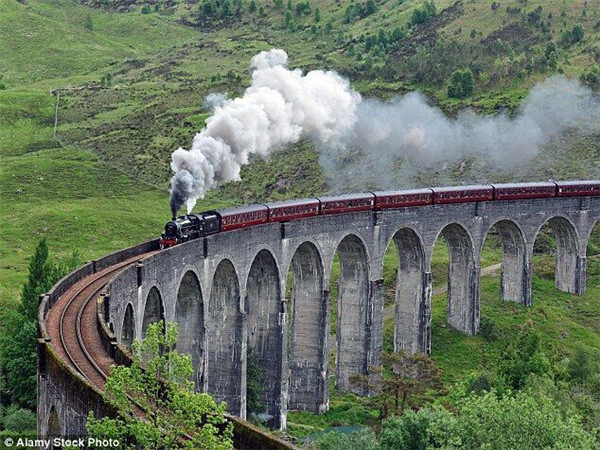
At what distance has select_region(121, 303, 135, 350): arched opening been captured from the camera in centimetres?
4738

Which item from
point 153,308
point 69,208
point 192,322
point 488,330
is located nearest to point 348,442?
point 153,308

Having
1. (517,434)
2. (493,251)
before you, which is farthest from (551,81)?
(517,434)

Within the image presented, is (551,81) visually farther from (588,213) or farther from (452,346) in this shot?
(452,346)

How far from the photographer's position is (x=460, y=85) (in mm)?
119250

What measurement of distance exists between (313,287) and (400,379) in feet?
26.0

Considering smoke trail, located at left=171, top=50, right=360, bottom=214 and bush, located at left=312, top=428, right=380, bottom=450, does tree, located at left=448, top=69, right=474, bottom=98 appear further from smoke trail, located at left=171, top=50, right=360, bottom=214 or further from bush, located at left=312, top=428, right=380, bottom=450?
bush, located at left=312, top=428, right=380, bottom=450

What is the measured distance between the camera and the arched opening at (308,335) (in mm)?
65000

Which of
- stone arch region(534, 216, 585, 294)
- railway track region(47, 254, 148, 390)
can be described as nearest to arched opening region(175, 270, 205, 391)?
railway track region(47, 254, 148, 390)

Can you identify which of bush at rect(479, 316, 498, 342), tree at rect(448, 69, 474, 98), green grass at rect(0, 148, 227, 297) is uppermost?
tree at rect(448, 69, 474, 98)

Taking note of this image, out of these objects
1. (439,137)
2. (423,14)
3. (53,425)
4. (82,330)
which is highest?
(423,14)

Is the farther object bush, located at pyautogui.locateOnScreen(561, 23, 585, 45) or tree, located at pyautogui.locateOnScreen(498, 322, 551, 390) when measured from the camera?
bush, located at pyautogui.locateOnScreen(561, 23, 585, 45)

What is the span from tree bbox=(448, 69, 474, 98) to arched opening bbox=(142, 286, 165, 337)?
74.1m

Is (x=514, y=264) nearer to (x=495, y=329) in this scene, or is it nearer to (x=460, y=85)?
(x=495, y=329)

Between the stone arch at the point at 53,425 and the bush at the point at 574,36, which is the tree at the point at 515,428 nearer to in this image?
the stone arch at the point at 53,425
